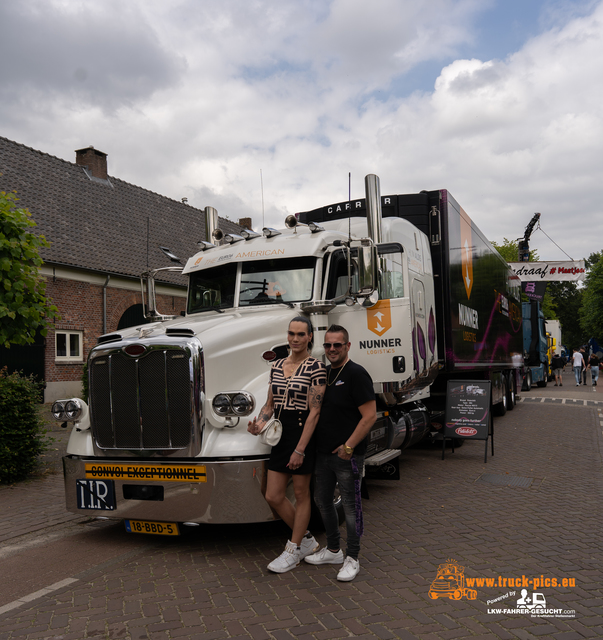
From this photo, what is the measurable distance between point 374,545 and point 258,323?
2274mm

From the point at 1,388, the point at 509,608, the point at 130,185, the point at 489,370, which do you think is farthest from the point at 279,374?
the point at 130,185

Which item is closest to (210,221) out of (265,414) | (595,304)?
(265,414)

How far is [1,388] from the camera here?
7488mm

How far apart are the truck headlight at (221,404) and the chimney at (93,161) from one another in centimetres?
2300

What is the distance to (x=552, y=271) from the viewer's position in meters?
31.9

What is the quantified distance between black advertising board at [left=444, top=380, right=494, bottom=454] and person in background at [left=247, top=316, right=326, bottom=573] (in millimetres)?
5452

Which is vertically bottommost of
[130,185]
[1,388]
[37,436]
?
[37,436]

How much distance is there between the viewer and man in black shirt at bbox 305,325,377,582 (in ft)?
14.2

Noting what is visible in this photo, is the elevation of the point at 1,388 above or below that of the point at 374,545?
above

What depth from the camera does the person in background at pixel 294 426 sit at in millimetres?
4488

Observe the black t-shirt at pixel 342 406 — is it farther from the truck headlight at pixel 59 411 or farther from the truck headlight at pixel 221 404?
the truck headlight at pixel 59 411

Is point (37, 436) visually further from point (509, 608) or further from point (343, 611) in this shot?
point (509, 608)

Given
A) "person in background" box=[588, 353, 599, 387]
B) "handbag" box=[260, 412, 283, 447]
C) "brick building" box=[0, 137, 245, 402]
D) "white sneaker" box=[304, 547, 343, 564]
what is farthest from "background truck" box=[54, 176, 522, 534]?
"person in background" box=[588, 353, 599, 387]

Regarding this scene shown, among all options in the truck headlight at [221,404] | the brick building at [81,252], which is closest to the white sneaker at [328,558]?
the truck headlight at [221,404]
